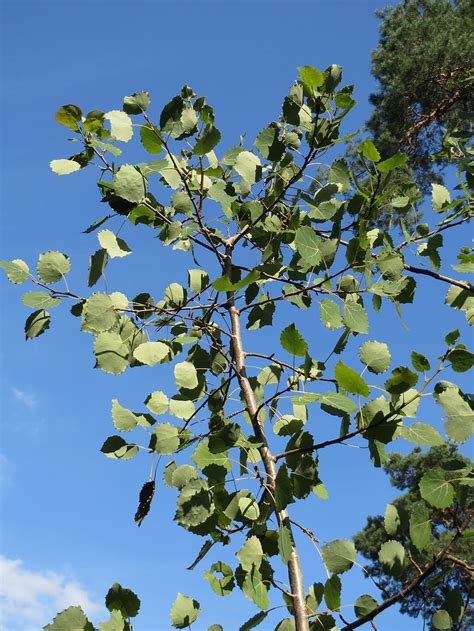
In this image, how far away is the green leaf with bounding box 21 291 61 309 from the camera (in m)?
1.05

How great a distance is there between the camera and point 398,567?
878mm

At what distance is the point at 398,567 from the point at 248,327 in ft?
1.66

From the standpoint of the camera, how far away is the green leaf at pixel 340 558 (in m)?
0.89

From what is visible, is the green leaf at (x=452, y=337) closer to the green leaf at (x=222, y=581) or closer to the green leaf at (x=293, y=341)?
the green leaf at (x=293, y=341)

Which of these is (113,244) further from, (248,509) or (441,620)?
(441,620)

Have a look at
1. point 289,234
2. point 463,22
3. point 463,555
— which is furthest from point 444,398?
point 463,555

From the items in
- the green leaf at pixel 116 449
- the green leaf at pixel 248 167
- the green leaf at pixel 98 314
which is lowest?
the green leaf at pixel 116 449

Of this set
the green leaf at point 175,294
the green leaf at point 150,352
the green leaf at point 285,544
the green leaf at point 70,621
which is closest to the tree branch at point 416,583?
the green leaf at point 285,544

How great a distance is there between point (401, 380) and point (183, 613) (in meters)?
0.48

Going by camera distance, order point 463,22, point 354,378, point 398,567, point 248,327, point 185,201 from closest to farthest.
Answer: point 354,378
point 398,567
point 185,201
point 248,327
point 463,22

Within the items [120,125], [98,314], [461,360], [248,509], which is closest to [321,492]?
[248,509]

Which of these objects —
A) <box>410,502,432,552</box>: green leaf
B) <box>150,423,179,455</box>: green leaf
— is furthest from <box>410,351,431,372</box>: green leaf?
<box>150,423,179,455</box>: green leaf

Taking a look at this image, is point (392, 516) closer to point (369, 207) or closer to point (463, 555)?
point (369, 207)

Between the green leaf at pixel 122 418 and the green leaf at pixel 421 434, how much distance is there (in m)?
0.42
